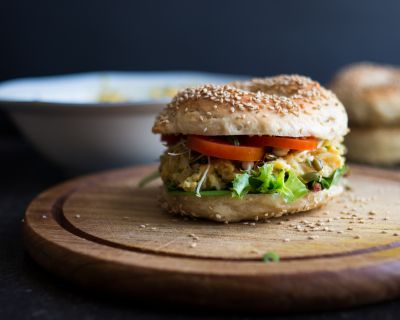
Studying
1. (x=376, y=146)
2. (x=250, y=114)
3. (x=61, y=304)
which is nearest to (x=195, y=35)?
(x=376, y=146)

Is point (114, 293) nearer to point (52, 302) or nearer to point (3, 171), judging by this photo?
point (52, 302)

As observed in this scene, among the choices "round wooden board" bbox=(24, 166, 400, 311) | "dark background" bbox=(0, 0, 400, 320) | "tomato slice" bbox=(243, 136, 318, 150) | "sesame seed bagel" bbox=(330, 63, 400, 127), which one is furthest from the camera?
"dark background" bbox=(0, 0, 400, 320)

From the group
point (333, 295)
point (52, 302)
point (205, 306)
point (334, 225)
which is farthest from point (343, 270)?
point (52, 302)

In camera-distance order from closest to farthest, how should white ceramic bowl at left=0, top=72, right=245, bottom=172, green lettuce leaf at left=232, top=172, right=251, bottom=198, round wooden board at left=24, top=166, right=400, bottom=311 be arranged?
1. round wooden board at left=24, top=166, right=400, bottom=311
2. green lettuce leaf at left=232, top=172, right=251, bottom=198
3. white ceramic bowl at left=0, top=72, right=245, bottom=172

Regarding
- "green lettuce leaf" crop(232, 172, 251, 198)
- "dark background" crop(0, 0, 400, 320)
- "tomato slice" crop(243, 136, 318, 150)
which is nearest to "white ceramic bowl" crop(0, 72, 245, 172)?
"tomato slice" crop(243, 136, 318, 150)

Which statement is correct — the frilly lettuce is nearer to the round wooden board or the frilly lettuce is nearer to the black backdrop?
the round wooden board

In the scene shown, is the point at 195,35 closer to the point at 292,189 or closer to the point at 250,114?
the point at 250,114

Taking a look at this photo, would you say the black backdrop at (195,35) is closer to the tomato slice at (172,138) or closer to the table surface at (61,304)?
the tomato slice at (172,138)
